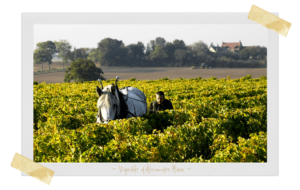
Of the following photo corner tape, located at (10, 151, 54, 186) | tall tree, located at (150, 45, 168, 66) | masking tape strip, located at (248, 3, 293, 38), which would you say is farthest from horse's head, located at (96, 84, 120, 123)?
tall tree, located at (150, 45, 168, 66)

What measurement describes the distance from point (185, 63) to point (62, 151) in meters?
10.8

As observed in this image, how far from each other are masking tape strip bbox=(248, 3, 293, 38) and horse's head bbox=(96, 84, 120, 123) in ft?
13.1

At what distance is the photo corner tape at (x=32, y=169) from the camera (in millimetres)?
4997

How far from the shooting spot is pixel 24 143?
560 cm

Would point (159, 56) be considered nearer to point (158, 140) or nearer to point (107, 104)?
point (107, 104)

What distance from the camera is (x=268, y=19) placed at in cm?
557

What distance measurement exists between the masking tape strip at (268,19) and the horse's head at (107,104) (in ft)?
13.1

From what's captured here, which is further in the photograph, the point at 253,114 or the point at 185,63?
the point at 185,63

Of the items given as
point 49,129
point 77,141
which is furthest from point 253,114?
point 49,129

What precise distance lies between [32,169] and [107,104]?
2463 millimetres

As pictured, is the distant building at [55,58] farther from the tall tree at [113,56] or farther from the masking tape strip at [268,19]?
the masking tape strip at [268,19]

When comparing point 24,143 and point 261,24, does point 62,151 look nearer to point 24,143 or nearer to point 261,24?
point 24,143

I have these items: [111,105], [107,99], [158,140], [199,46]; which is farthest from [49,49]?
[158,140]

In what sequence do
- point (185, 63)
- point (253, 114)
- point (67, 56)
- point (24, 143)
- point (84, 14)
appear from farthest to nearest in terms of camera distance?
point (185, 63) < point (67, 56) < point (253, 114) < point (84, 14) < point (24, 143)
